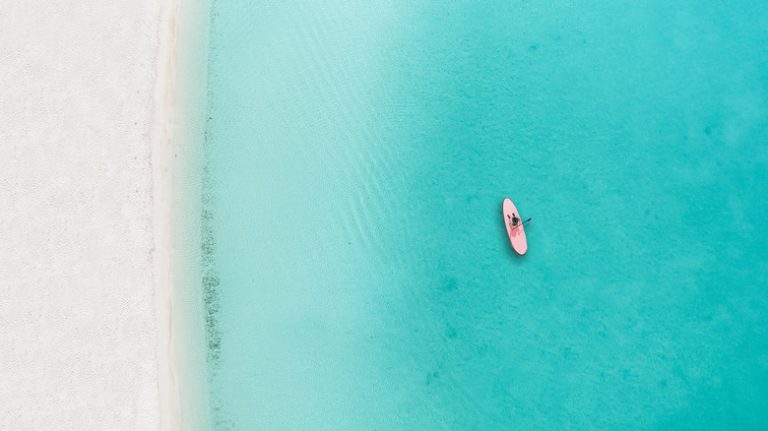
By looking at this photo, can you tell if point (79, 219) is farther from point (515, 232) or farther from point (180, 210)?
point (515, 232)

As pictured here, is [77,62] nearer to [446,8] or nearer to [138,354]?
[138,354]

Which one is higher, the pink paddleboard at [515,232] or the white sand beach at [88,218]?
the white sand beach at [88,218]

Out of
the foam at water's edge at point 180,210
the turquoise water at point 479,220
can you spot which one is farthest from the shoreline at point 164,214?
the turquoise water at point 479,220

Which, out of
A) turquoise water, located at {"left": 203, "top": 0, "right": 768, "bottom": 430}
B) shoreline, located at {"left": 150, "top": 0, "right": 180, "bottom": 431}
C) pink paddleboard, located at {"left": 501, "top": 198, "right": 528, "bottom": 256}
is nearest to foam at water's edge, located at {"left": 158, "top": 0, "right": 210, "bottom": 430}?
shoreline, located at {"left": 150, "top": 0, "right": 180, "bottom": 431}

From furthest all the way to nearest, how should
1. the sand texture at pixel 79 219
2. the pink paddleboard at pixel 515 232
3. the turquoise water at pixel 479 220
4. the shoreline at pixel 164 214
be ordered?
the pink paddleboard at pixel 515 232, the turquoise water at pixel 479 220, the shoreline at pixel 164 214, the sand texture at pixel 79 219

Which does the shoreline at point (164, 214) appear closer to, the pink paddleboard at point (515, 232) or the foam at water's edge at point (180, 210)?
the foam at water's edge at point (180, 210)

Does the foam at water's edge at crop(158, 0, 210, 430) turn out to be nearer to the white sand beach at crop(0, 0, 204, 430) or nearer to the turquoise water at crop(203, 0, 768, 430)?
the white sand beach at crop(0, 0, 204, 430)

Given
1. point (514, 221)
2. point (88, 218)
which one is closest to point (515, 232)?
point (514, 221)
